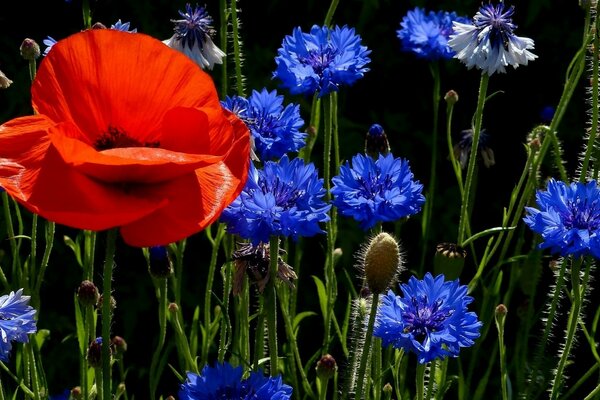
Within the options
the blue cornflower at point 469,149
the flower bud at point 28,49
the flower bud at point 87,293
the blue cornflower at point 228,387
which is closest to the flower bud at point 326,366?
the blue cornflower at point 228,387

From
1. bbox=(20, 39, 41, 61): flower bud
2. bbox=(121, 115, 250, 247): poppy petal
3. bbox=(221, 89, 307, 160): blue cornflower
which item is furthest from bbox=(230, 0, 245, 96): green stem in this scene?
bbox=(121, 115, 250, 247): poppy petal

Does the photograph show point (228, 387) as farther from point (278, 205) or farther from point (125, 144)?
point (125, 144)

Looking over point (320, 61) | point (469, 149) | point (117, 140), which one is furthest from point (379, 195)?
point (469, 149)

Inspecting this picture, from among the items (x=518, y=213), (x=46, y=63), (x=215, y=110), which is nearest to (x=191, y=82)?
(x=215, y=110)

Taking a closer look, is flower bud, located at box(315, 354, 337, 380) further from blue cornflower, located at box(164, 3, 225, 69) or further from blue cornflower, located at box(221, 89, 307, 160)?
blue cornflower, located at box(164, 3, 225, 69)

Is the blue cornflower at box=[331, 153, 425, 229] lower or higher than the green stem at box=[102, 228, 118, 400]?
higher

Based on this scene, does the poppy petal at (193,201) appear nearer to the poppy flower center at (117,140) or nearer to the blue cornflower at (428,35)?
the poppy flower center at (117,140)
